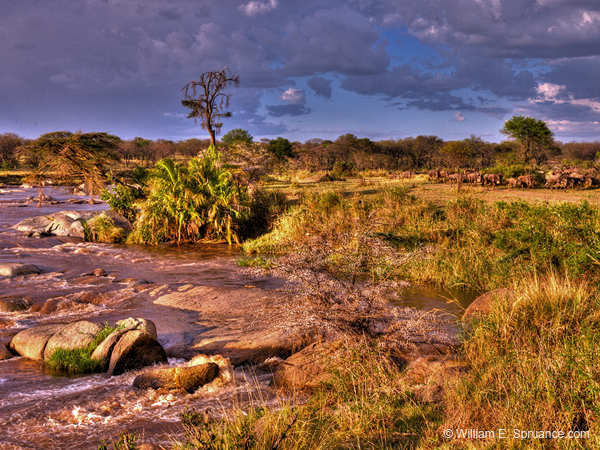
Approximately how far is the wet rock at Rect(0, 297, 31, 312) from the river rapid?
17cm

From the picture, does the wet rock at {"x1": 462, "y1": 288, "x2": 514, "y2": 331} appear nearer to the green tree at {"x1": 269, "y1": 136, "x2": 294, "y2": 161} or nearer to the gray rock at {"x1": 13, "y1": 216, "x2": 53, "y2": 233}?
the gray rock at {"x1": 13, "y1": 216, "x2": 53, "y2": 233}

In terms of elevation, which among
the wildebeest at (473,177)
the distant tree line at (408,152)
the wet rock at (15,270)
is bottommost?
the wet rock at (15,270)

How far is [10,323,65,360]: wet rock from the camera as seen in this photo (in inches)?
241

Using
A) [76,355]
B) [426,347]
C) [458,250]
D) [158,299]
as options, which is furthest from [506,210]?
[76,355]

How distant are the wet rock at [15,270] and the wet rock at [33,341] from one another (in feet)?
15.8

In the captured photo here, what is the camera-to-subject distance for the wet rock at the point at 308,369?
15.9 feet

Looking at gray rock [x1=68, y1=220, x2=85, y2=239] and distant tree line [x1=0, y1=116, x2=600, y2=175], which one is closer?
gray rock [x1=68, y1=220, x2=85, y2=239]

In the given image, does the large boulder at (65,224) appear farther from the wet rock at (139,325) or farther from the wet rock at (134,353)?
the wet rock at (134,353)

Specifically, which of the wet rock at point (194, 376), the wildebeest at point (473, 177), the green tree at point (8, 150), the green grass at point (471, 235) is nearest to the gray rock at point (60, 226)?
the green grass at point (471, 235)

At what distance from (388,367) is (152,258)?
10.4 m

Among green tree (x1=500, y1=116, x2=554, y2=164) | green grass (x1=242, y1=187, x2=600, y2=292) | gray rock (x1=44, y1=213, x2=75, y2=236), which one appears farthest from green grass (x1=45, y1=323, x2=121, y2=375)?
green tree (x1=500, y1=116, x2=554, y2=164)

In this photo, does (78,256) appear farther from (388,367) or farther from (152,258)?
(388,367)

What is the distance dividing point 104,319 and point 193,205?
24.0 ft

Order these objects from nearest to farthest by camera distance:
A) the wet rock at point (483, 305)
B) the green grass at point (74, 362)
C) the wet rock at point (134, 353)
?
the wet rock at point (134, 353)
the green grass at point (74, 362)
the wet rock at point (483, 305)
